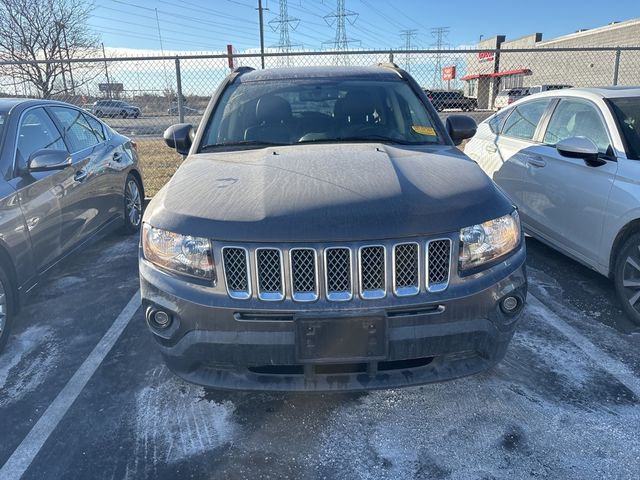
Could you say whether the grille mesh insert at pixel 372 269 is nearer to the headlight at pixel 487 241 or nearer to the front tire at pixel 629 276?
the headlight at pixel 487 241

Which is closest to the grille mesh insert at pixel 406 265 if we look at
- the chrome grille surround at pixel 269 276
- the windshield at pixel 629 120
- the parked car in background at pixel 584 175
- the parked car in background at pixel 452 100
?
the chrome grille surround at pixel 269 276

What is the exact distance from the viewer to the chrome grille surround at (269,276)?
221cm

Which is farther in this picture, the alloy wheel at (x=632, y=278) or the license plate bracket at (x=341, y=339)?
the alloy wheel at (x=632, y=278)

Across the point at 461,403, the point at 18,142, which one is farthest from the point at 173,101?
the point at 461,403

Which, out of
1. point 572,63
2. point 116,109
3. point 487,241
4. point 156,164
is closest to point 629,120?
point 487,241

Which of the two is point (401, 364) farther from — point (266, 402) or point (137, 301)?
point (137, 301)

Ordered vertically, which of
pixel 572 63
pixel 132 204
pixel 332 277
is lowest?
pixel 132 204

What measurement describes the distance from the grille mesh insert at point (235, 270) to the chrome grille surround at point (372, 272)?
0.52 m

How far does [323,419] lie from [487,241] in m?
1.27

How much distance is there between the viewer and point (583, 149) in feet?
12.4

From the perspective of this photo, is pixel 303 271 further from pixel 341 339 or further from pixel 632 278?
pixel 632 278

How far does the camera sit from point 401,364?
2.39 metres

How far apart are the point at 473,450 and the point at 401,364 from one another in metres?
0.56

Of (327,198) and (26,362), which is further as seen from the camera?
(26,362)
